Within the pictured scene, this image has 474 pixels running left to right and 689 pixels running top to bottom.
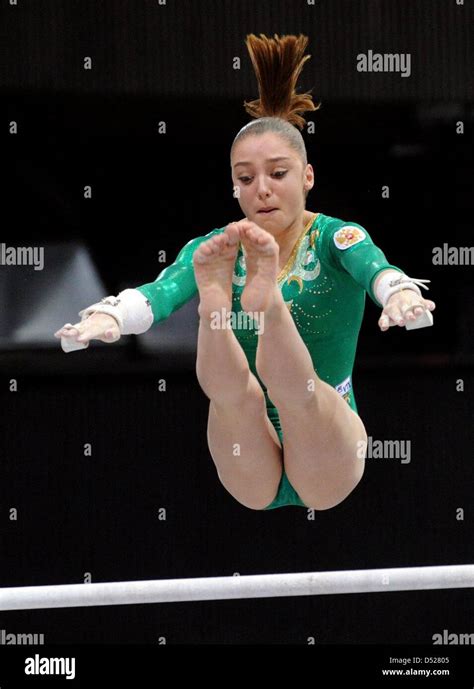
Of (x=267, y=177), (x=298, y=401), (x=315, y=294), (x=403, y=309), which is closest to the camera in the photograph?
(x=403, y=309)

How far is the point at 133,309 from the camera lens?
266 cm

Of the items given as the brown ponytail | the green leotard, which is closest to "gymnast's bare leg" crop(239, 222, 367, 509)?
the green leotard

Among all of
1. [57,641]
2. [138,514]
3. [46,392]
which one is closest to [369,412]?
[138,514]

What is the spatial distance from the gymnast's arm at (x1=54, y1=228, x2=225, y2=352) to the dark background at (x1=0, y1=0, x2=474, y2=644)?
2.11 m

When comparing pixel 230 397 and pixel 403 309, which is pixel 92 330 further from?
pixel 403 309

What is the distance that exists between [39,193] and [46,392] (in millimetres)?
973

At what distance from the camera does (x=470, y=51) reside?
16.4 feet

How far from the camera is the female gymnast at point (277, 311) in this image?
2.48 meters

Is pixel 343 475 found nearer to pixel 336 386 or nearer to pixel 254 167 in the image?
pixel 336 386

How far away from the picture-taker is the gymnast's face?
9.25ft

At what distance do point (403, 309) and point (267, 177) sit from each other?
711 mm

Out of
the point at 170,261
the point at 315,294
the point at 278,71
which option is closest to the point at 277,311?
the point at 315,294

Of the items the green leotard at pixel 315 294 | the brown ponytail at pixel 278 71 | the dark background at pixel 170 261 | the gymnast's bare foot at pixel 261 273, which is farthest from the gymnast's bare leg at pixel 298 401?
the dark background at pixel 170 261

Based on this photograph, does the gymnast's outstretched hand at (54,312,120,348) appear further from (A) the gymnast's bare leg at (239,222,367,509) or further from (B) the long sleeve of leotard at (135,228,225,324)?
(A) the gymnast's bare leg at (239,222,367,509)
